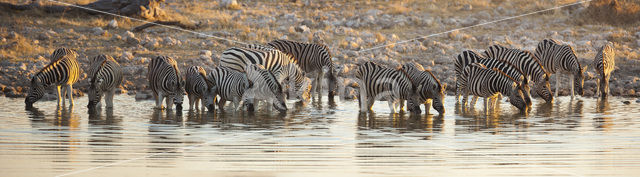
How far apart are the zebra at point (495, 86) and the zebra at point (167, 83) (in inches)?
191

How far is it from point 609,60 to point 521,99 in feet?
15.5

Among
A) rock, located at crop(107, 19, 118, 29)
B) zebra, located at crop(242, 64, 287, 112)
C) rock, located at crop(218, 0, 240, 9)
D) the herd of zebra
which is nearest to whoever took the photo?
the herd of zebra

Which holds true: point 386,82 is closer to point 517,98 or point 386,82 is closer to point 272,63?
point 517,98

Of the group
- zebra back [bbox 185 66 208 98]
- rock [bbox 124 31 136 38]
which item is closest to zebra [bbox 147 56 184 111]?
zebra back [bbox 185 66 208 98]

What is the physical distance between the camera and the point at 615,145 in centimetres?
1030

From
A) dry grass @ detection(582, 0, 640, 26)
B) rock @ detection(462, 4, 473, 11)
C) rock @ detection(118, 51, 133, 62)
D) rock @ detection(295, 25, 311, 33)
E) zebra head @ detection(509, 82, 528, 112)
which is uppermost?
rock @ detection(462, 4, 473, 11)

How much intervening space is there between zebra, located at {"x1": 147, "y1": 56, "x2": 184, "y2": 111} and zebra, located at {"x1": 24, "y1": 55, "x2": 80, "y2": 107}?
5.07 ft

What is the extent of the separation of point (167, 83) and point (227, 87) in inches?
41.5

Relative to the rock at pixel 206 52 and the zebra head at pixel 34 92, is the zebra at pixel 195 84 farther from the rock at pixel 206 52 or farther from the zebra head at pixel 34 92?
the rock at pixel 206 52

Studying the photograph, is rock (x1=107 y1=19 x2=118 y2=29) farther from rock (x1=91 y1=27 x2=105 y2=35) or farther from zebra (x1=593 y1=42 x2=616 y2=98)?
zebra (x1=593 y1=42 x2=616 y2=98)

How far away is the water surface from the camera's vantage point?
27.1ft

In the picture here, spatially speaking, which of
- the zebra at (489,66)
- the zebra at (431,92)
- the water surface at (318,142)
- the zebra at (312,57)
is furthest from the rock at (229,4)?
the zebra at (431,92)

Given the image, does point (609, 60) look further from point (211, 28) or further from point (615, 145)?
point (211, 28)

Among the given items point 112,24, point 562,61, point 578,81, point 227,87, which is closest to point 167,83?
point 227,87
